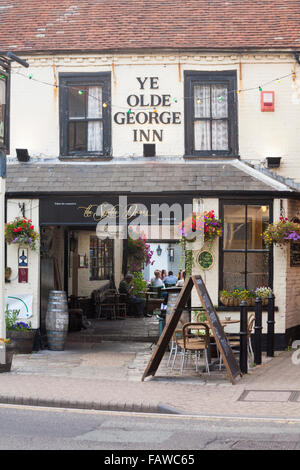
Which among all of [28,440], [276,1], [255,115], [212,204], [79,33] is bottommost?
[28,440]

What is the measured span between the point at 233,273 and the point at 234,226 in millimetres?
930

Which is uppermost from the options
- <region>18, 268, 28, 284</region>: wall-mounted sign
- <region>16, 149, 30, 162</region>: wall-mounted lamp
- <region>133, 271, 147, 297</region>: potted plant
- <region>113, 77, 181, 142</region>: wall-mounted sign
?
<region>113, 77, 181, 142</region>: wall-mounted sign

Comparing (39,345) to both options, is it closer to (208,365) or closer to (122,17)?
(208,365)

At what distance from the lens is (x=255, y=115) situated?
566 inches

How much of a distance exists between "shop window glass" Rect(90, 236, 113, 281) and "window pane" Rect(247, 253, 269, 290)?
305 inches

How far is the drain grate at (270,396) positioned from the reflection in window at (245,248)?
417cm

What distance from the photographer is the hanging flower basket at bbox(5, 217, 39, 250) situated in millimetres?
13602

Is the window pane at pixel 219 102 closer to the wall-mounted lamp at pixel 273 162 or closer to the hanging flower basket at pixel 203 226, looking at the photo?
the wall-mounted lamp at pixel 273 162

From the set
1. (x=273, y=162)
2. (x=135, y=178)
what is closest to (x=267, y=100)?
(x=273, y=162)

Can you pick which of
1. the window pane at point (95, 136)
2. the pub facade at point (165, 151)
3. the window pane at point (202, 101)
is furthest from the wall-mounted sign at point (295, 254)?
the window pane at point (95, 136)

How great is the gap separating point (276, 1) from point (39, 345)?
30.4 feet

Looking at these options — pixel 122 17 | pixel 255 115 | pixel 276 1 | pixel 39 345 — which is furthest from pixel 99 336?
pixel 276 1

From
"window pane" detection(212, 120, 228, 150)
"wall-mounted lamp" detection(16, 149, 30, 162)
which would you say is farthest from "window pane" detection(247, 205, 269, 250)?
"wall-mounted lamp" detection(16, 149, 30, 162)

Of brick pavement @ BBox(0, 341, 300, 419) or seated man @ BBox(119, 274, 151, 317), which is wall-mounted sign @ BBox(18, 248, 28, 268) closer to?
brick pavement @ BBox(0, 341, 300, 419)
